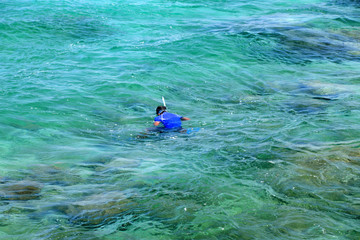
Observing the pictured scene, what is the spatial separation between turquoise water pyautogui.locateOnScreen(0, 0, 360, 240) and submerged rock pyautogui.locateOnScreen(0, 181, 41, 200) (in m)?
0.03

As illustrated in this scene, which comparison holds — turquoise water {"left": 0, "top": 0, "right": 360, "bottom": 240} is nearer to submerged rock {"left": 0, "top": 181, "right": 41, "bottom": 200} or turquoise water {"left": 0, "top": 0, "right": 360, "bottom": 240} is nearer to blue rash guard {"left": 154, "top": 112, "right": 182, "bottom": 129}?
submerged rock {"left": 0, "top": 181, "right": 41, "bottom": 200}

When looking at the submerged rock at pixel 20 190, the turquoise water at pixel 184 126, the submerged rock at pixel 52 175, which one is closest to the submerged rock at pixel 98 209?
the turquoise water at pixel 184 126

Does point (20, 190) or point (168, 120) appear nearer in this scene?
point (20, 190)

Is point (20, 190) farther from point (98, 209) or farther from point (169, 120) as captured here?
point (169, 120)

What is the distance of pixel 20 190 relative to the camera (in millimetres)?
7211

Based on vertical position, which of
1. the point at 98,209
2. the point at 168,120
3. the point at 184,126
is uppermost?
the point at 168,120

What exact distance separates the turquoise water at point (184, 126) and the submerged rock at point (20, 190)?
0.03 meters

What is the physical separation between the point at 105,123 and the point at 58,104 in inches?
77.8

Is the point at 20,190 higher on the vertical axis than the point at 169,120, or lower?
lower

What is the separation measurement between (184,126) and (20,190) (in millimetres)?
4391

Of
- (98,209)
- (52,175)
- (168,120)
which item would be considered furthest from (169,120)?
(98,209)

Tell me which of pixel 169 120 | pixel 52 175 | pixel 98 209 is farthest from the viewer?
pixel 169 120

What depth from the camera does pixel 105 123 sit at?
1070 cm

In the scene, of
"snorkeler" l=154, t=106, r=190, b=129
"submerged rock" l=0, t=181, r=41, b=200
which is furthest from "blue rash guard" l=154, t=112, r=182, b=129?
"submerged rock" l=0, t=181, r=41, b=200
